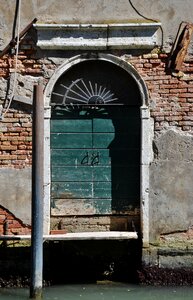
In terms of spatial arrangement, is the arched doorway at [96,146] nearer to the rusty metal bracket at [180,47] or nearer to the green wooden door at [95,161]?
the green wooden door at [95,161]

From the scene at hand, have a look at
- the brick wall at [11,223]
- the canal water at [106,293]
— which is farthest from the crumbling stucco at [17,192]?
the canal water at [106,293]

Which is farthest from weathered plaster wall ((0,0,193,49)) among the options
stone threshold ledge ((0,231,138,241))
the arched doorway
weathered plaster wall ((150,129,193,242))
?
stone threshold ledge ((0,231,138,241))

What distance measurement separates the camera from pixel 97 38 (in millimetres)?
8086

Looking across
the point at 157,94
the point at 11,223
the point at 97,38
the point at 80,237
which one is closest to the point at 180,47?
the point at 157,94

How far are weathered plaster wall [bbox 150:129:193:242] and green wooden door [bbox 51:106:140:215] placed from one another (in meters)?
0.27

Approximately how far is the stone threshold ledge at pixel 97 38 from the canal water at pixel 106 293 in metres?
2.75

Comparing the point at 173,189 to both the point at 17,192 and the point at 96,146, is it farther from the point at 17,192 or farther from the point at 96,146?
the point at 17,192

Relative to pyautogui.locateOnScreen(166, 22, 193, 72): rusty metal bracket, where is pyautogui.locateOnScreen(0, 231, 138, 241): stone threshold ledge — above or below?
below

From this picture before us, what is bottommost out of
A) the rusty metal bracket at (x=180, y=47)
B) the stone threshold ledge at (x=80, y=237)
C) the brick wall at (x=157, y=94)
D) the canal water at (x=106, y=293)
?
the canal water at (x=106, y=293)

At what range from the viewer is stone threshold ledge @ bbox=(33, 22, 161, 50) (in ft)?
26.4

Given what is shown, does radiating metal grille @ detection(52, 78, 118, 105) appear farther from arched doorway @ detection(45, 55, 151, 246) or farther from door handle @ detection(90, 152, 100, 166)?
door handle @ detection(90, 152, 100, 166)

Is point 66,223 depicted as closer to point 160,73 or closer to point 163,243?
point 163,243

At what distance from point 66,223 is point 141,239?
0.91 metres

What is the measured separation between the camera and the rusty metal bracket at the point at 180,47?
316 inches
